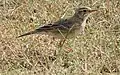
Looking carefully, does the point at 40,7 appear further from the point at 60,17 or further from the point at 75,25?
the point at 75,25

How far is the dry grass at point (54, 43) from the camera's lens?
23.9 feet

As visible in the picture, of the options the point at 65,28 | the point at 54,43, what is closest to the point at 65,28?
the point at 65,28

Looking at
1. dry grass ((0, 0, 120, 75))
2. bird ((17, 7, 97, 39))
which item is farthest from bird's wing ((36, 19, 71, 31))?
dry grass ((0, 0, 120, 75))

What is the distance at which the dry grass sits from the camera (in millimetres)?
7273

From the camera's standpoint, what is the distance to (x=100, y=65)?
7262 millimetres

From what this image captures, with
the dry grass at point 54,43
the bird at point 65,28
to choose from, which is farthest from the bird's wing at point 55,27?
the dry grass at point 54,43

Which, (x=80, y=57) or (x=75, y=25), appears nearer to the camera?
(x=80, y=57)

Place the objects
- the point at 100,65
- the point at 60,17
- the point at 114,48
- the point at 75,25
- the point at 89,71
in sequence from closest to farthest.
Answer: the point at 89,71, the point at 100,65, the point at 114,48, the point at 75,25, the point at 60,17

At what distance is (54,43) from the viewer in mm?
8508

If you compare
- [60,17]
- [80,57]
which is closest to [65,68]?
[80,57]

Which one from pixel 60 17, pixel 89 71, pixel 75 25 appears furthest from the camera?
pixel 60 17

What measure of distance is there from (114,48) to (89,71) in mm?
1133

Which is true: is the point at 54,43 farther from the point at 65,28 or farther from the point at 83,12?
the point at 83,12

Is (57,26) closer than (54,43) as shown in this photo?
Yes
